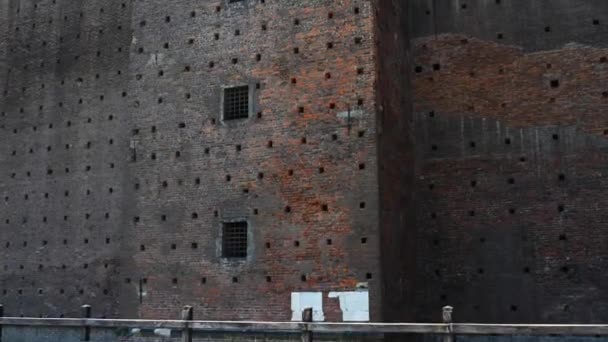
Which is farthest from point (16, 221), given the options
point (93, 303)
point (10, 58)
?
point (10, 58)

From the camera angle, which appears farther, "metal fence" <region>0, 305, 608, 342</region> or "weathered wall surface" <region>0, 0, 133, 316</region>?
"weathered wall surface" <region>0, 0, 133, 316</region>

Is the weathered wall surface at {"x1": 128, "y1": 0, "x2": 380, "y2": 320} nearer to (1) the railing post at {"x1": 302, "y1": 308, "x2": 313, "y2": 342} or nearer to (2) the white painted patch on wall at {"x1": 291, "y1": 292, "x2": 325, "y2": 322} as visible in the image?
(2) the white painted patch on wall at {"x1": 291, "y1": 292, "x2": 325, "y2": 322}

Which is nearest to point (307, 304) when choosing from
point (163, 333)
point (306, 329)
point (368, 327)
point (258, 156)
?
point (306, 329)

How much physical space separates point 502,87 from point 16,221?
535 inches

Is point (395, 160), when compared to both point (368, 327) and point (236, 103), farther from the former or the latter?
point (368, 327)

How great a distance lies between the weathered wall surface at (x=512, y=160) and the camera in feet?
49.9

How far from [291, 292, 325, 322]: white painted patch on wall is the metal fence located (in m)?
0.42

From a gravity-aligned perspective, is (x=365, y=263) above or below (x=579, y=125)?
below

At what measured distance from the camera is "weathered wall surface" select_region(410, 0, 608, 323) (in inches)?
599

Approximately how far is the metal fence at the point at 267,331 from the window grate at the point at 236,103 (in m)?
4.79

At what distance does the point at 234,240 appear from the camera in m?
14.9

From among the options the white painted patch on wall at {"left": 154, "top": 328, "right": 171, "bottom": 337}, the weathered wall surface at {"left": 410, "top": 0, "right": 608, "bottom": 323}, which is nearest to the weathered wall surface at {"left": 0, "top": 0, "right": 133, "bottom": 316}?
the white painted patch on wall at {"left": 154, "top": 328, "right": 171, "bottom": 337}

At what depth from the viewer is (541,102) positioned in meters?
16.0

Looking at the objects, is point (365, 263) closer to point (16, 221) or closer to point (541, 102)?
point (541, 102)
